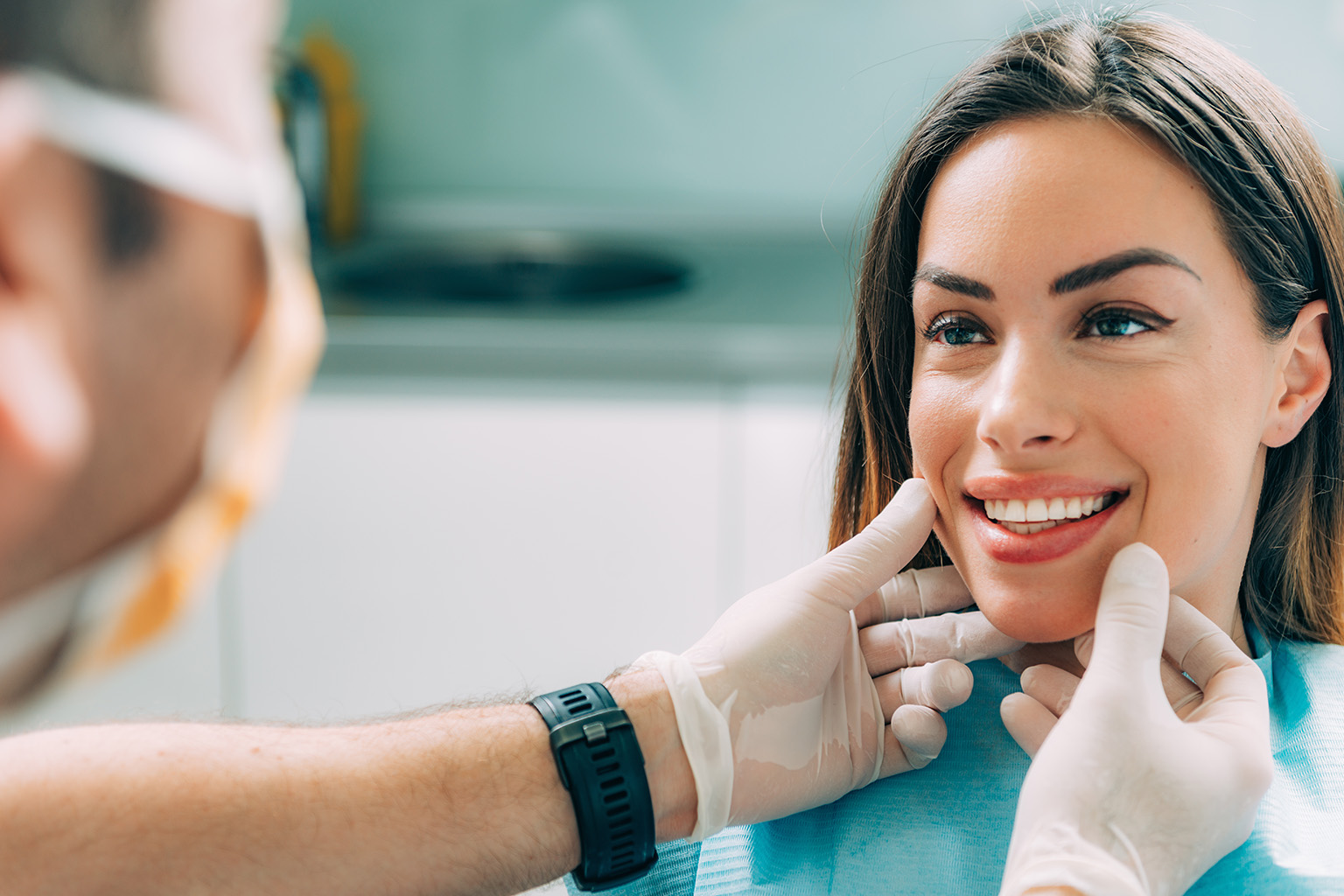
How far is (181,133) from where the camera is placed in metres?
0.29

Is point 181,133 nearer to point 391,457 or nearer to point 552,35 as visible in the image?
point 391,457

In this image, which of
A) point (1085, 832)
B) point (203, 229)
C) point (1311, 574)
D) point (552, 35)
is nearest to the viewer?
point (203, 229)

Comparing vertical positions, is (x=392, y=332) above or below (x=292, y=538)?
above

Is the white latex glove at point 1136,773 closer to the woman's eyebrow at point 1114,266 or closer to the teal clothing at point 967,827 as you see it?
the teal clothing at point 967,827

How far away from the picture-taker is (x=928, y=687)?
3.56ft

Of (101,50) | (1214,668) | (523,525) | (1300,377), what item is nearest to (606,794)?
(1214,668)

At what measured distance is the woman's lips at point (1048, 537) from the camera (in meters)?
1.03

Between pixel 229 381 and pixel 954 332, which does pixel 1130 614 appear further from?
pixel 229 381

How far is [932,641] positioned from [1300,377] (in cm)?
44

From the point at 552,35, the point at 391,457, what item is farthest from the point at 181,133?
the point at 552,35

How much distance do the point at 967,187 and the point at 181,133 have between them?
907 mm

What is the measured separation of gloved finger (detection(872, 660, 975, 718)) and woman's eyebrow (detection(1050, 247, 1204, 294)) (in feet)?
Result: 1.17

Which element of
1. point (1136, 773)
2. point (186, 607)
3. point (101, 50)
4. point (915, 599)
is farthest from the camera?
point (915, 599)

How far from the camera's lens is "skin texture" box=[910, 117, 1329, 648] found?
1.00 m
